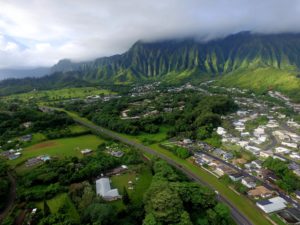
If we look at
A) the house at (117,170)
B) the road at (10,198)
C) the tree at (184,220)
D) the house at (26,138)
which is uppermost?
the tree at (184,220)

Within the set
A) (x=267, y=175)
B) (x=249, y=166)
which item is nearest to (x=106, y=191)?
(x=249, y=166)

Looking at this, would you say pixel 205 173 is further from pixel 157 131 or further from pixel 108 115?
pixel 108 115

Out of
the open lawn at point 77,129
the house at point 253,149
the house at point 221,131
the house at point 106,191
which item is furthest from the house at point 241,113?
the house at point 106,191

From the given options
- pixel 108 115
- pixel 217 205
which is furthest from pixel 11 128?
pixel 217 205

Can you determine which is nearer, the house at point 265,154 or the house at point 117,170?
the house at point 117,170

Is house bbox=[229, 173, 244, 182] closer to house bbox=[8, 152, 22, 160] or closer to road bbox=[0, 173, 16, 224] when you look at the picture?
road bbox=[0, 173, 16, 224]

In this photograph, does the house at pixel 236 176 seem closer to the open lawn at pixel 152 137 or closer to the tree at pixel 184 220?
the tree at pixel 184 220
